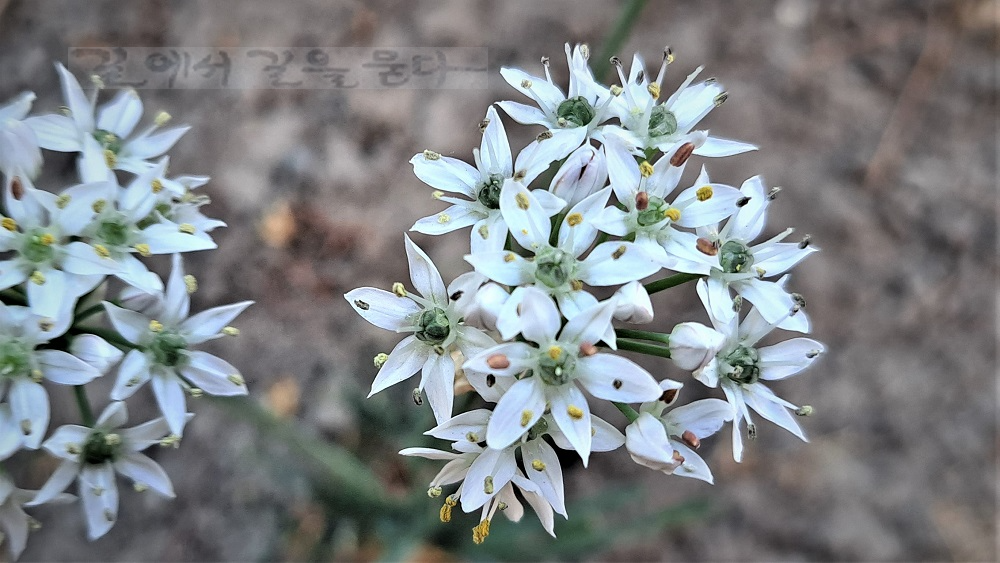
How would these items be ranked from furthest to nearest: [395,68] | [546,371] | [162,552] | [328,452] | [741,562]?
[741,562] → [162,552] → [395,68] → [328,452] → [546,371]

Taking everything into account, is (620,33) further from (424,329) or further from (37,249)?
(37,249)

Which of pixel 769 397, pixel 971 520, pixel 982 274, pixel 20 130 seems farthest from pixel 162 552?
pixel 982 274

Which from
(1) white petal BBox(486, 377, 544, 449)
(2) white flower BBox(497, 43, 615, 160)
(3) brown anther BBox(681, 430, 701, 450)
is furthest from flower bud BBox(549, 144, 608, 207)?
(3) brown anther BBox(681, 430, 701, 450)

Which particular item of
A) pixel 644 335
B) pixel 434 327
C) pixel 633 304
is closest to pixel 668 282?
pixel 644 335

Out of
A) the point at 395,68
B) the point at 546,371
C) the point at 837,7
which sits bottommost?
the point at 546,371

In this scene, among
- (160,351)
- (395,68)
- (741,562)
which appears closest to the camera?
(160,351)

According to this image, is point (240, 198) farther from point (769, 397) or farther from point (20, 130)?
point (769, 397)
